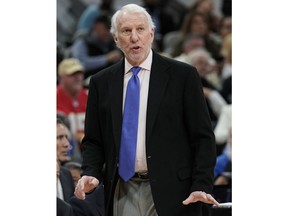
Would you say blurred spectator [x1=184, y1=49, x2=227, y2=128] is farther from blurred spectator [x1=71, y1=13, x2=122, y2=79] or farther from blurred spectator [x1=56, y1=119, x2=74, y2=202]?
blurred spectator [x1=56, y1=119, x2=74, y2=202]

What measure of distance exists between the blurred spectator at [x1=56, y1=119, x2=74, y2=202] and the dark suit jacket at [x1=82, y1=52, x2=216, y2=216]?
5.15ft

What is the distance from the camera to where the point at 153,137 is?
148 inches

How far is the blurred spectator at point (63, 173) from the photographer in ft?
17.8

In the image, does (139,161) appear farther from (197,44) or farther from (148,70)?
(197,44)

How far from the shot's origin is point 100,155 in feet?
12.9

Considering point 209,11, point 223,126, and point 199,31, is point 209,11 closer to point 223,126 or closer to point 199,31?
point 199,31

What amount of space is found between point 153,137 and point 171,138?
3.2 inches

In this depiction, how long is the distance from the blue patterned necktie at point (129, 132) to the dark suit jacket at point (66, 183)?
5.66ft

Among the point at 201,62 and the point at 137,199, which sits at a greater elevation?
the point at 201,62

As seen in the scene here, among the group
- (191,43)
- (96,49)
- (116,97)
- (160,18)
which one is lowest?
(116,97)

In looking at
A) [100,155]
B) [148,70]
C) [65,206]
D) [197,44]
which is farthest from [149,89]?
[197,44]

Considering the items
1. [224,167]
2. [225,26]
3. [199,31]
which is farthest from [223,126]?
[225,26]

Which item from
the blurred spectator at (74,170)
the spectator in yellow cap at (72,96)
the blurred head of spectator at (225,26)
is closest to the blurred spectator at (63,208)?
the blurred spectator at (74,170)
